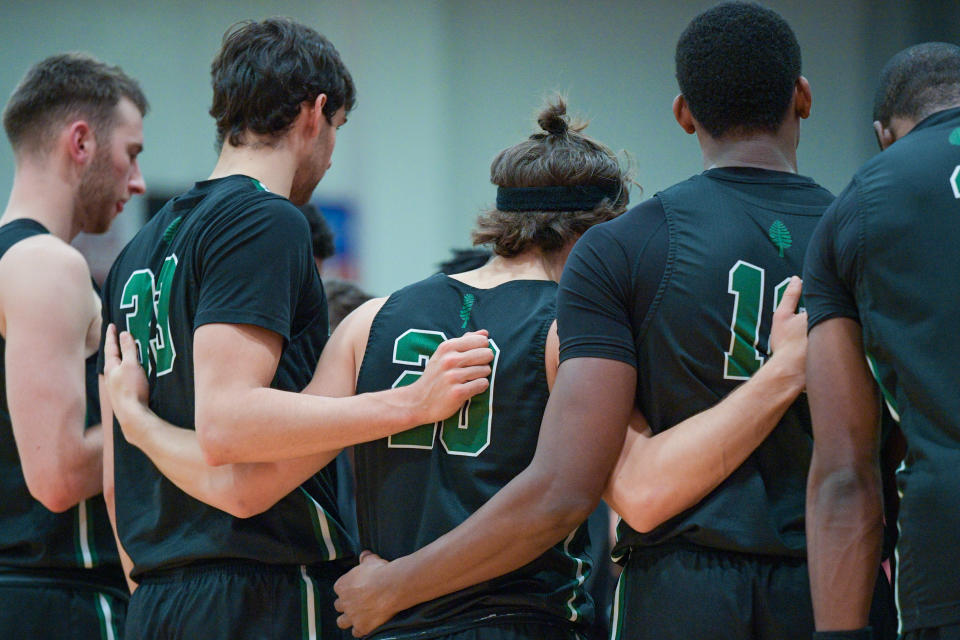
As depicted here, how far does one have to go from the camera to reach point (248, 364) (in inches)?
105

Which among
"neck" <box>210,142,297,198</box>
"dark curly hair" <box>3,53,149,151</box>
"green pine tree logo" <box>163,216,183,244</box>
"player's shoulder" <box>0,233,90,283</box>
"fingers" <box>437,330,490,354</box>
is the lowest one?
"fingers" <box>437,330,490,354</box>

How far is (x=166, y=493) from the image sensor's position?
9.52 ft

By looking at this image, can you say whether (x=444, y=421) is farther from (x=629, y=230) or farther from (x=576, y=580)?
(x=629, y=230)

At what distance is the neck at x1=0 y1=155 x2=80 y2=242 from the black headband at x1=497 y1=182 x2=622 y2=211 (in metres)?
A: 1.71

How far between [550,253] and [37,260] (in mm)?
1666

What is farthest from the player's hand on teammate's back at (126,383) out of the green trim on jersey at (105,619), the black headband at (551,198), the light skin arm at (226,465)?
the black headband at (551,198)

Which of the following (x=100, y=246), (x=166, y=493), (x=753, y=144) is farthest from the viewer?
(x=100, y=246)

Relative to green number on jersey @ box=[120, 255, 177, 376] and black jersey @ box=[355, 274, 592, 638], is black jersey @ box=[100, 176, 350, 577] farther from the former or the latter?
black jersey @ box=[355, 274, 592, 638]

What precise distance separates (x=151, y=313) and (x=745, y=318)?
1.59 meters

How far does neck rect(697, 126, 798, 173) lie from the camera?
2529mm

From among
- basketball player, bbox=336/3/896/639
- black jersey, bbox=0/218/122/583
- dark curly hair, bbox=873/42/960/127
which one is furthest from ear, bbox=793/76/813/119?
black jersey, bbox=0/218/122/583

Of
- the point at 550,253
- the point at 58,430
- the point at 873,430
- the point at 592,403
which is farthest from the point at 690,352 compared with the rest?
the point at 58,430

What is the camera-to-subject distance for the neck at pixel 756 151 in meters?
2.53

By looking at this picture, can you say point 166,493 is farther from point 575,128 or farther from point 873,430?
point 873,430
